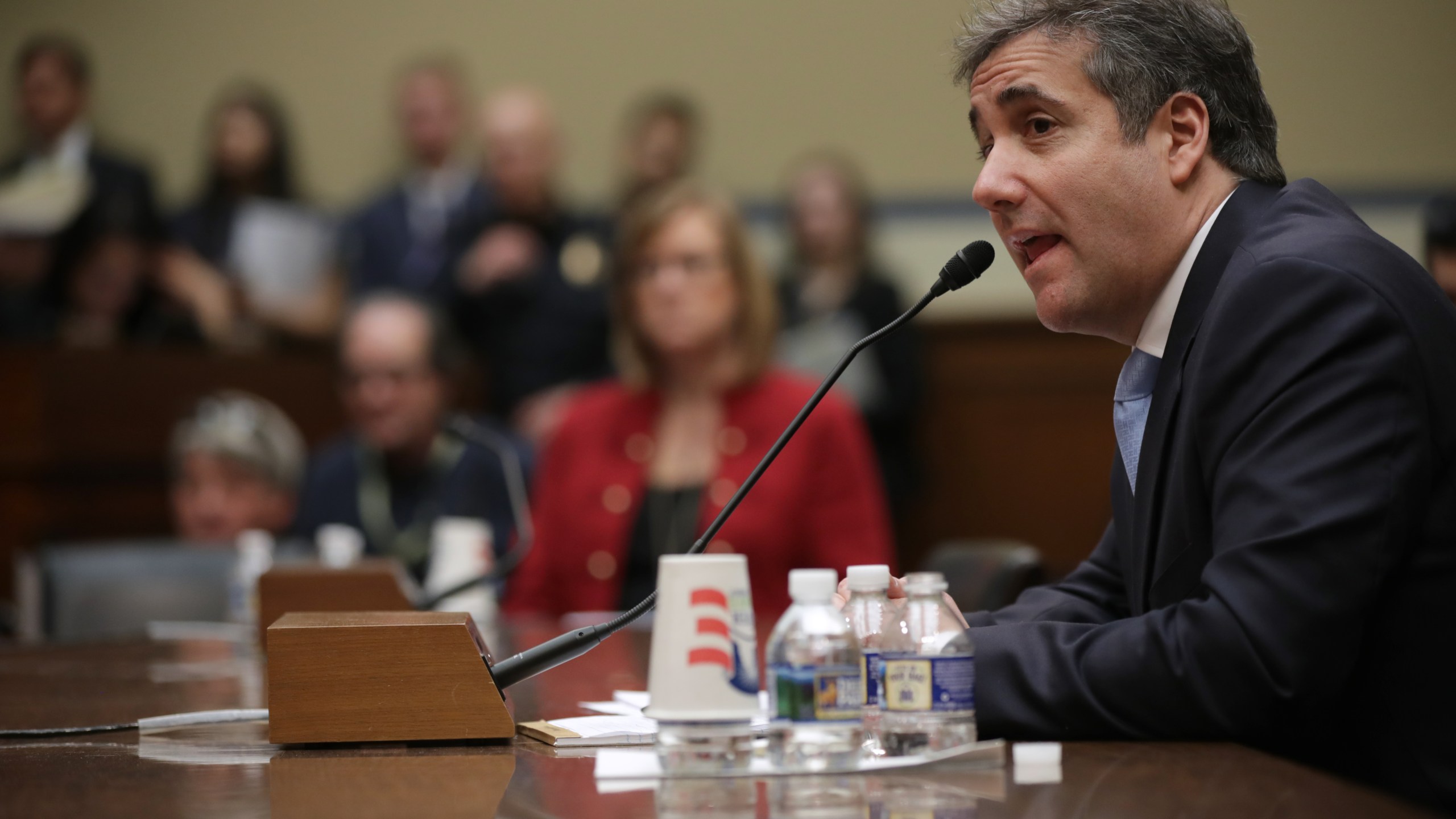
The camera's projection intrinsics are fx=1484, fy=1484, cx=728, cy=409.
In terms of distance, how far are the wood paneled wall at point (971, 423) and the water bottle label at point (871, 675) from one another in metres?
3.96

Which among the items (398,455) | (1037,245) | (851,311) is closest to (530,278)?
(851,311)

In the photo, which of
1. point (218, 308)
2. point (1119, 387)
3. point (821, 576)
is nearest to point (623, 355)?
point (1119, 387)

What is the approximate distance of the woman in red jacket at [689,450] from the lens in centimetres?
286

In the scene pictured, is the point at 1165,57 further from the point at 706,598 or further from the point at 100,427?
the point at 100,427

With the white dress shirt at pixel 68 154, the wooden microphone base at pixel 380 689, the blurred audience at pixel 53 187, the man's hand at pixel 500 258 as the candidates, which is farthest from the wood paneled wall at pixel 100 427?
the wooden microphone base at pixel 380 689

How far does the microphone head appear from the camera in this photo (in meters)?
1.33

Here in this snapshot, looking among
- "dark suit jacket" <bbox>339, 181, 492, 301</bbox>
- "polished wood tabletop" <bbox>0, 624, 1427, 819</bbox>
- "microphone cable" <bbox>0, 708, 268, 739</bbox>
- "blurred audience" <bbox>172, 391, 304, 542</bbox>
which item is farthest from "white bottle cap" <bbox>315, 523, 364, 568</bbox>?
"dark suit jacket" <bbox>339, 181, 492, 301</bbox>

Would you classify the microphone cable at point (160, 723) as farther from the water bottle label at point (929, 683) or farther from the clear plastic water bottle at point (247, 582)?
the clear plastic water bottle at point (247, 582)

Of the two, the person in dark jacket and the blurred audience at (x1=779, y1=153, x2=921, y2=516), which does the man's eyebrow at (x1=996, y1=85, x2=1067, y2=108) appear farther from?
the blurred audience at (x1=779, y1=153, x2=921, y2=516)

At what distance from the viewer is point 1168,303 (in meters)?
1.42

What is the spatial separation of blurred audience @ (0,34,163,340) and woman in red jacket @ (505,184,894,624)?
2.61 metres

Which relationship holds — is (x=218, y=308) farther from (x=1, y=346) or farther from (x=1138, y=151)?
(x=1138, y=151)

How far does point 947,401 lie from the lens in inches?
202

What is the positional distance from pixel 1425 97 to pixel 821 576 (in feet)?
16.5
